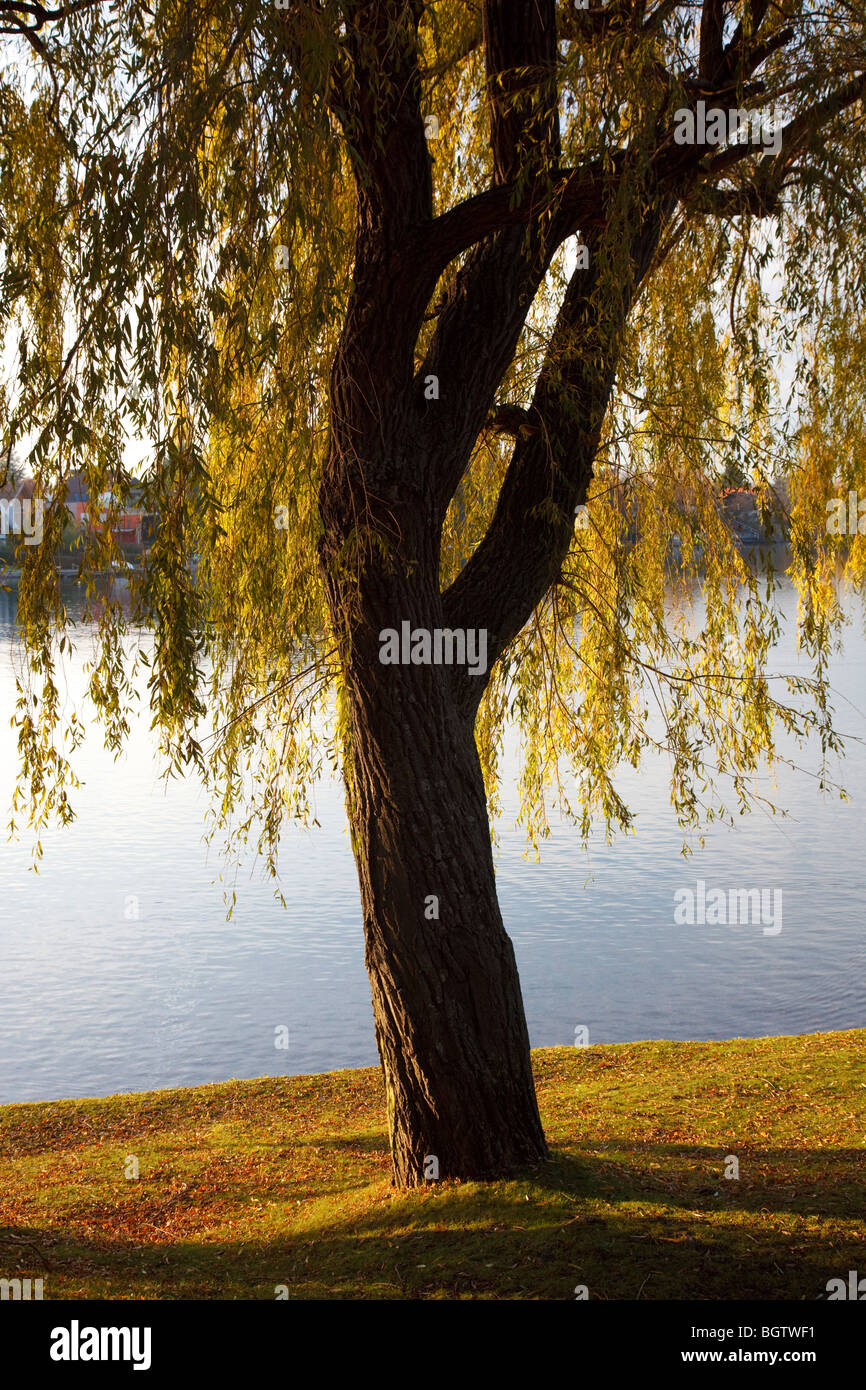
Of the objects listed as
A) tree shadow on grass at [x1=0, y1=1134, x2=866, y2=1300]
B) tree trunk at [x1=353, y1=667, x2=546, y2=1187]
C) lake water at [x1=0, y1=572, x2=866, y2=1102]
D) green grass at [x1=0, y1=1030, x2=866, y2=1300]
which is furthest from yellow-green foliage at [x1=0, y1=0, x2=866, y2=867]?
Answer: lake water at [x1=0, y1=572, x2=866, y2=1102]

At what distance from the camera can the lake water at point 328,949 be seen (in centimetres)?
952

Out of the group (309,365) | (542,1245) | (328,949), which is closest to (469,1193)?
(542,1245)

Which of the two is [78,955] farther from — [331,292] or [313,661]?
[331,292]

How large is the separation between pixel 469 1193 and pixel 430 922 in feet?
3.06

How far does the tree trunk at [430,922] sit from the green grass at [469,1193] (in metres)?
0.21

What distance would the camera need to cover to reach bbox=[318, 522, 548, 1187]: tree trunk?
438 cm

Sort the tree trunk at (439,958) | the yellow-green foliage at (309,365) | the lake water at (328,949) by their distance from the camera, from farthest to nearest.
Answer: the lake water at (328,949)
the tree trunk at (439,958)
the yellow-green foliage at (309,365)

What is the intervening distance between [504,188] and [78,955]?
365 inches

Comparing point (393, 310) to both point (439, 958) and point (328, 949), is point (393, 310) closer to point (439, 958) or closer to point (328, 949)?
point (439, 958)

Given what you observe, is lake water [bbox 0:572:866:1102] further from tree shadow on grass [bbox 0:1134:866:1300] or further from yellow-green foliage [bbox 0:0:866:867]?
tree shadow on grass [bbox 0:1134:866:1300]

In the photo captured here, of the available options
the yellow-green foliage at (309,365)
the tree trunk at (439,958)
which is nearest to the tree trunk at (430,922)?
the tree trunk at (439,958)

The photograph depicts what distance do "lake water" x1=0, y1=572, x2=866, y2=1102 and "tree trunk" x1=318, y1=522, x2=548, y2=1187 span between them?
4.81 metres

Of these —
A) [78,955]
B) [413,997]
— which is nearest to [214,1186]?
[413,997]

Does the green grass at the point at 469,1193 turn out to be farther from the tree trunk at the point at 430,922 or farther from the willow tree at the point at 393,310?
the willow tree at the point at 393,310
